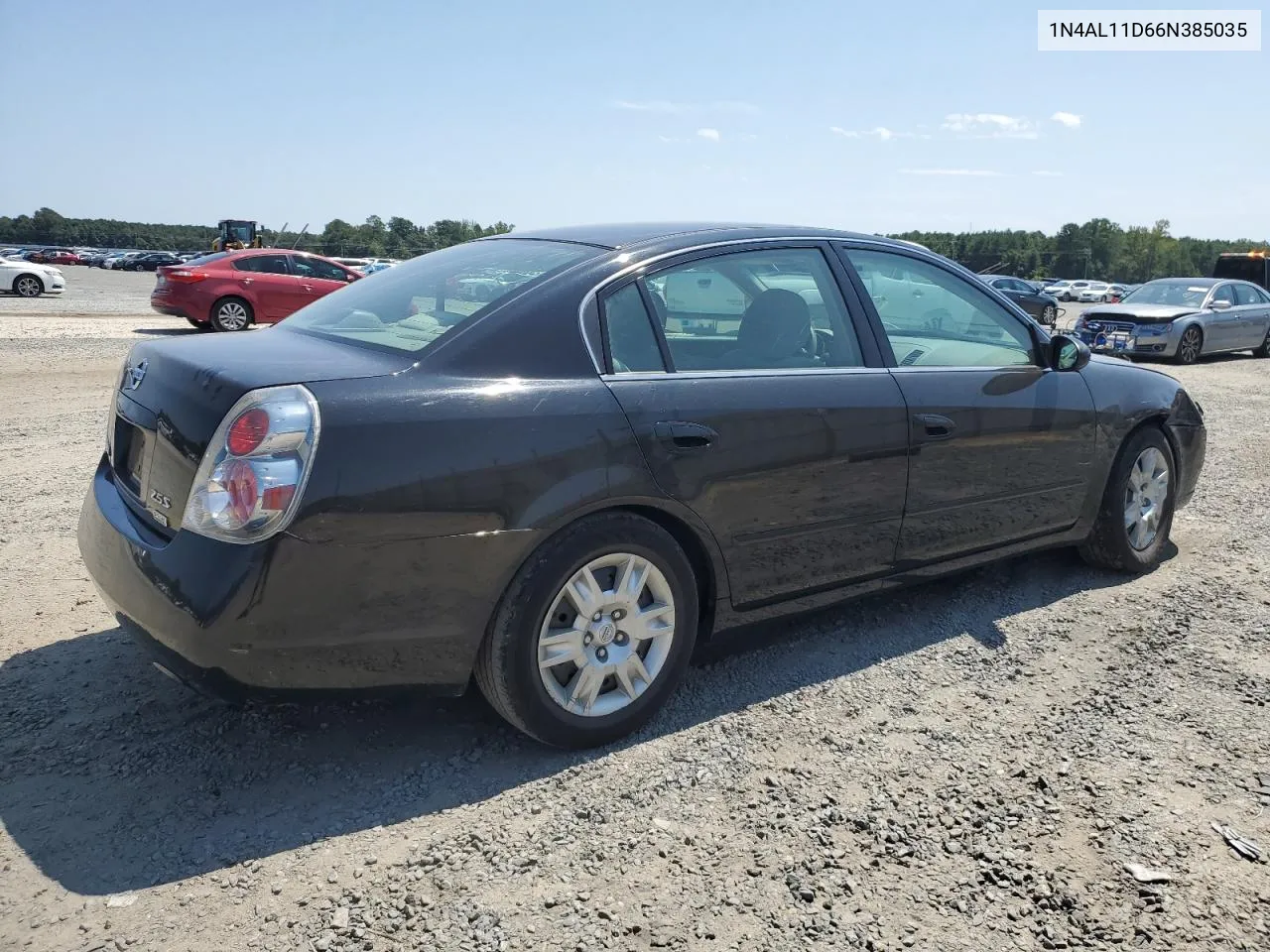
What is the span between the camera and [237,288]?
1703cm

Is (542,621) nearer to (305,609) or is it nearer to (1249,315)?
(305,609)

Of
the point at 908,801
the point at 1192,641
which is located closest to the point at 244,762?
the point at 908,801

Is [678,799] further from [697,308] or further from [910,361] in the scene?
[910,361]

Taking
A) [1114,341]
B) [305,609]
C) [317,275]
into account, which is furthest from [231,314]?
[305,609]

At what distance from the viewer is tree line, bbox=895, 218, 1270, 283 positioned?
9412 centimetres

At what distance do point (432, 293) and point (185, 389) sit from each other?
910 mm

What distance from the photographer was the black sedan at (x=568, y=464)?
263 cm

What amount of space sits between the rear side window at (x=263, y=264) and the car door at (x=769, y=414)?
1565 cm

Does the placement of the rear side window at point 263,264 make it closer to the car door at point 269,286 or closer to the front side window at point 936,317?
the car door at point 269,286

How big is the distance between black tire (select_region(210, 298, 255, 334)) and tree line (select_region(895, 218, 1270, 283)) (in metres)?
82.8

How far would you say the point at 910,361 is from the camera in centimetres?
392

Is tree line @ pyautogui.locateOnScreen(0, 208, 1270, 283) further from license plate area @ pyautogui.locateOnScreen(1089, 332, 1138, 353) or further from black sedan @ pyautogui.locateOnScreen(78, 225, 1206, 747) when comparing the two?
black sedan @ pyautogui.locateOnScreen(78, 225, 1206, 747)

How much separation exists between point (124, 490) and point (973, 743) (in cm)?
277

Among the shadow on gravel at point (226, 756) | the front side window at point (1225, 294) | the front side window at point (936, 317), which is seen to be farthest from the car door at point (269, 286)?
the front side window at point (1225, 294)
